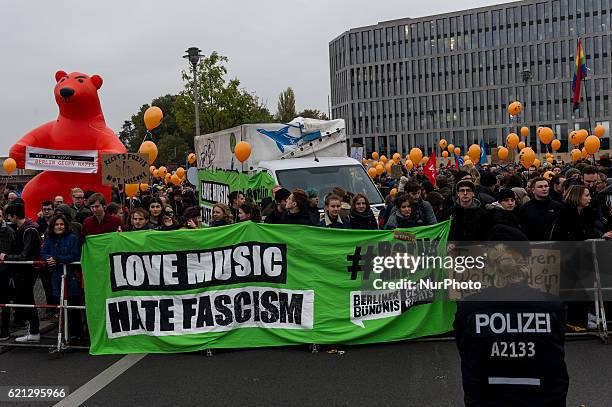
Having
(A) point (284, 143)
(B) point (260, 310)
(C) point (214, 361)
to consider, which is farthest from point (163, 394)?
(A) point (284, 143)

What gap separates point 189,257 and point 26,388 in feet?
6.94

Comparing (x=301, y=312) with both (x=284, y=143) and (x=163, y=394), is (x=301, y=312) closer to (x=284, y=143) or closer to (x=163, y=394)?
(x=163, y=394)

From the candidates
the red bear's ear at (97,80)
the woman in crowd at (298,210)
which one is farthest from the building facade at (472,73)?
the woman in crowd at (298,210)

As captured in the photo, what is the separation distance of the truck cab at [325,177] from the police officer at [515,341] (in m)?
8.70

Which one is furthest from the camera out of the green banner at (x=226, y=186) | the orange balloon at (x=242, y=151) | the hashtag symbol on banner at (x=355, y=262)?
the orange balloon at (x=242, y=151)

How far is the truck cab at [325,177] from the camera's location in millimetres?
11883

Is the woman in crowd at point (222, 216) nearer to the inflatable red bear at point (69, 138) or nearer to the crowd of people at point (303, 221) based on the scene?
the crowd of people at point (303, 221)

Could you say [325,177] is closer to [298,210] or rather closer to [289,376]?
[298,210]

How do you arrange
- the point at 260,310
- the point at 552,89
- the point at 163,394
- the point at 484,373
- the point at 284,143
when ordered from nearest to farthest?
the point at 484,373 < the point at 163,394 < the point at 260,310 < the point at 284,143 < the point at 552,89

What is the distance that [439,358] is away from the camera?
6.79 m

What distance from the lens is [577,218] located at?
24.9 feet

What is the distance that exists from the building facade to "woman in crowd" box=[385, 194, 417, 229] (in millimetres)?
91026

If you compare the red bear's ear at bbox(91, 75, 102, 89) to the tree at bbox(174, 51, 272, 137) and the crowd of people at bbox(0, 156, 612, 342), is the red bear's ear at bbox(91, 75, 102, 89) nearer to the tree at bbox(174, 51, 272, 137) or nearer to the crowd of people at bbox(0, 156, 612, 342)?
the crowd of people at bbox(0, 156, 612, 342)

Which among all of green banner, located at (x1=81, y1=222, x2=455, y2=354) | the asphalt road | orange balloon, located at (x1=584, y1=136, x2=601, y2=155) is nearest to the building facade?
orange balloon, located at (x1=584, y1=136, x2=601, y2=155)
